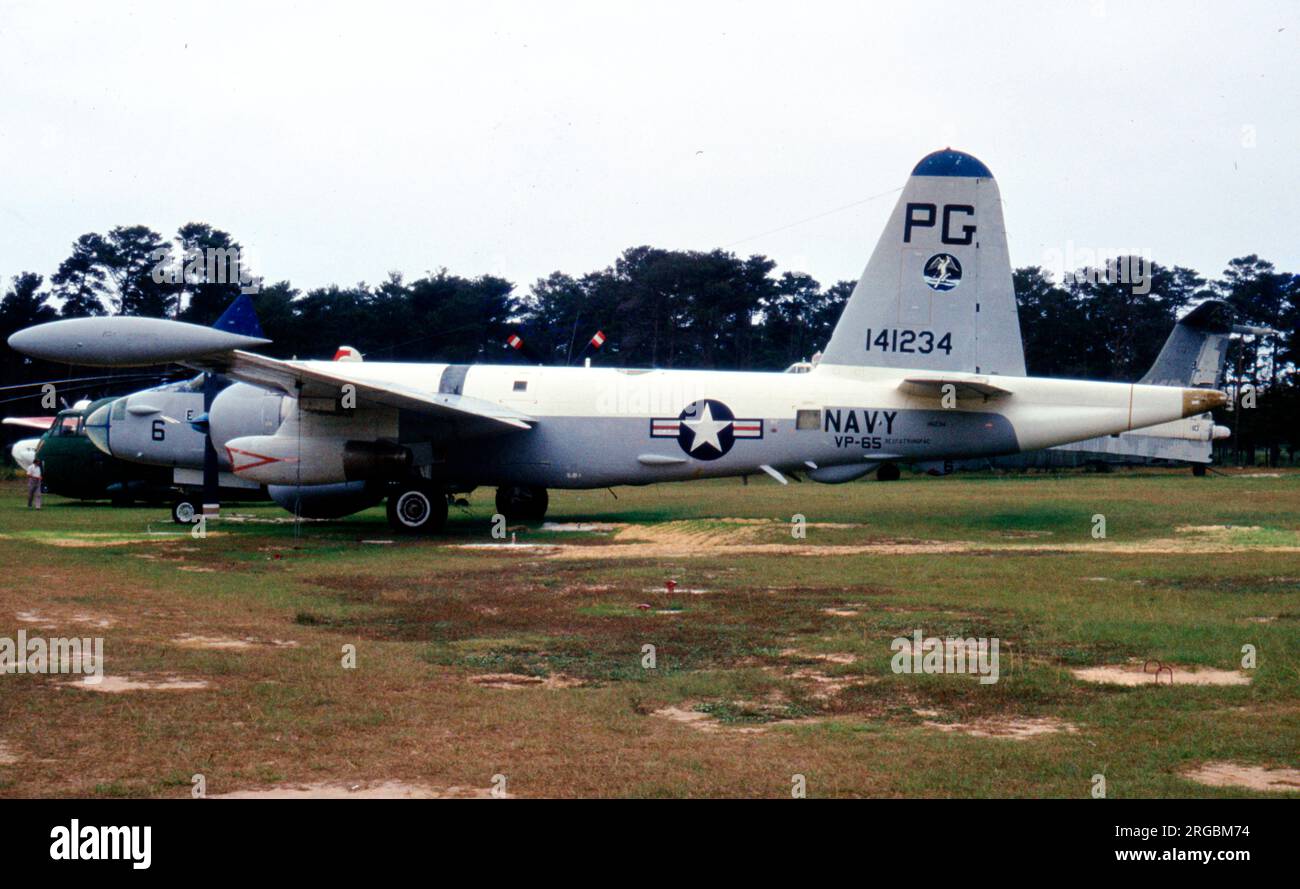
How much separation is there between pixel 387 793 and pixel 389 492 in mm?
19590

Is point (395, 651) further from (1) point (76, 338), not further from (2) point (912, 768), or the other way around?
(1) point (76, 338)

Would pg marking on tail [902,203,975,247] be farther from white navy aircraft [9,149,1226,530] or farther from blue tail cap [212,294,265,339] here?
blue tail cap [212,294,265,339]

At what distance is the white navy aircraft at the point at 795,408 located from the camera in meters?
23.8

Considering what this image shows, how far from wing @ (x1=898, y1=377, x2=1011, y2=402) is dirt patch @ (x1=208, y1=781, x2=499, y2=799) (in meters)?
18.4

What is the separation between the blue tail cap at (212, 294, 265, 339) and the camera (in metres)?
25.3

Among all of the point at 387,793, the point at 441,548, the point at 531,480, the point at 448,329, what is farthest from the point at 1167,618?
the point at 448,329

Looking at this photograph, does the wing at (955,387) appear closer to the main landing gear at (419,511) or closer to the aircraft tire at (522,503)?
the aircraft tire at (522,503)

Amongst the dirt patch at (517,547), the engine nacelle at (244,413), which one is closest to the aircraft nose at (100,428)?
the engine nacelle at (244,413)

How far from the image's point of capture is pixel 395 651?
1156cm

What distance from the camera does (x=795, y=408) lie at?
80.9ft

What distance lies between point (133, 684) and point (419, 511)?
49.4ft

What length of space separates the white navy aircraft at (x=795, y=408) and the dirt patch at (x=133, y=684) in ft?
43.6

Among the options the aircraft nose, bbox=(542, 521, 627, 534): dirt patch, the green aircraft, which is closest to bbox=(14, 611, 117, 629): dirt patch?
bbox=(542, 521, 627, 534): dirt patch

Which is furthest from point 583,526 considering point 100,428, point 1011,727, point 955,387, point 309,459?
point 1011,727
